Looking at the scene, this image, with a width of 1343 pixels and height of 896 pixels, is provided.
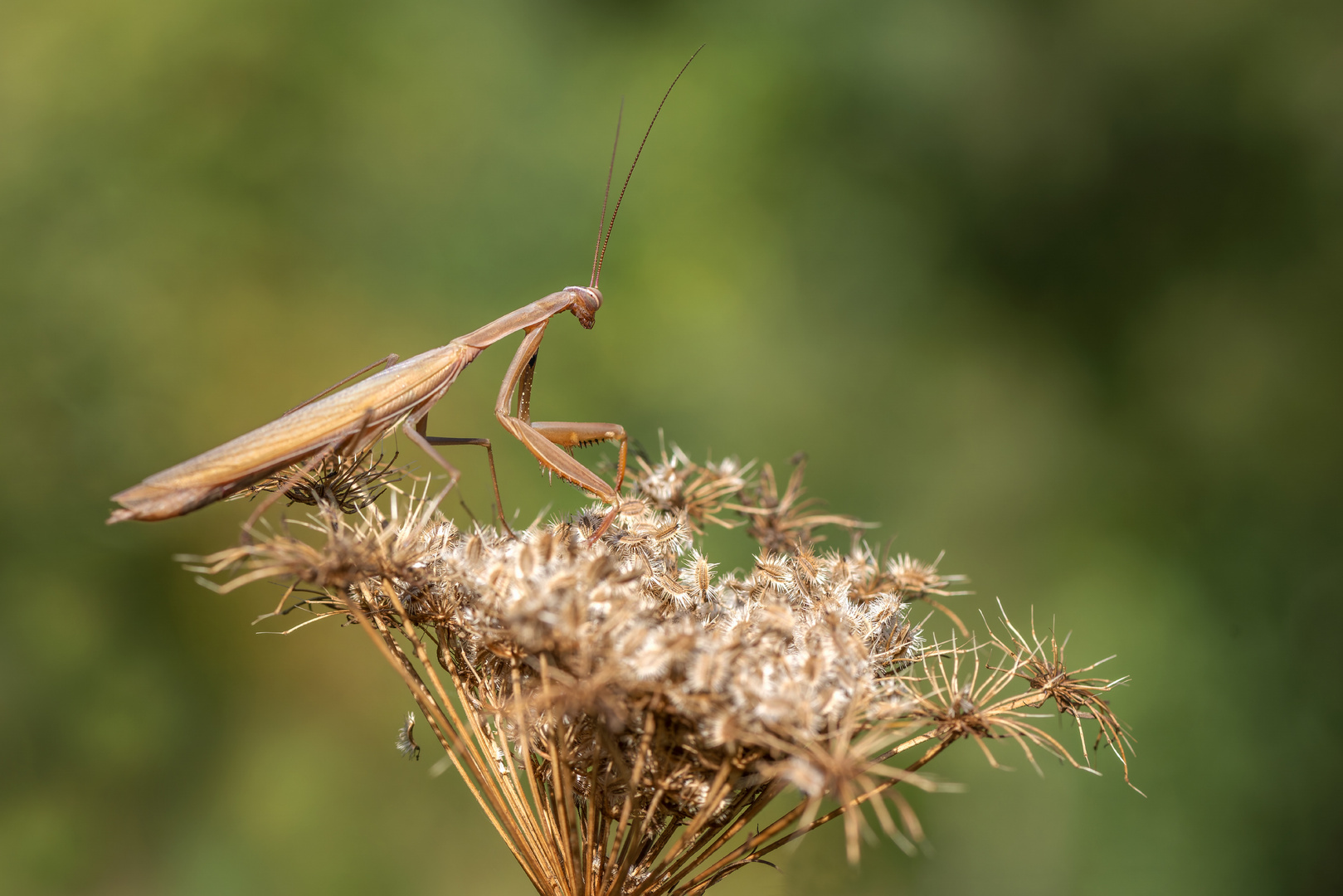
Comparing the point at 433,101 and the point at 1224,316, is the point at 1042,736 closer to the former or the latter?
the point at 1224,316

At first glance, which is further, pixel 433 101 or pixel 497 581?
pixel 433 101

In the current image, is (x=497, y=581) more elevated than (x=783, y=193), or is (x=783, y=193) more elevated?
(x=783, y=193)

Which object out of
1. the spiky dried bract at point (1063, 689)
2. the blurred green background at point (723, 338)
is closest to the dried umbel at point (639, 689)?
the spiky dried bract at point (1063, 689)

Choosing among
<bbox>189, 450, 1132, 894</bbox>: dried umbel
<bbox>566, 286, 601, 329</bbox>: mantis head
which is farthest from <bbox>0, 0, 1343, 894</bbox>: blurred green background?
<bbox>189, 450, 1132, 894</bbox>: dried umbel

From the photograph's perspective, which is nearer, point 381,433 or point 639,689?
point 639,689

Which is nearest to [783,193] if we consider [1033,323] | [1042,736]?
[1033,323]

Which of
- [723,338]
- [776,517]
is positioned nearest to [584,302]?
[776,517]

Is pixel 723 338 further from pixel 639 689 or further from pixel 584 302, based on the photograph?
pixel 639 689

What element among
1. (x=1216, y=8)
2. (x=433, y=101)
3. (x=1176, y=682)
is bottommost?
(x=1176, y=682)
